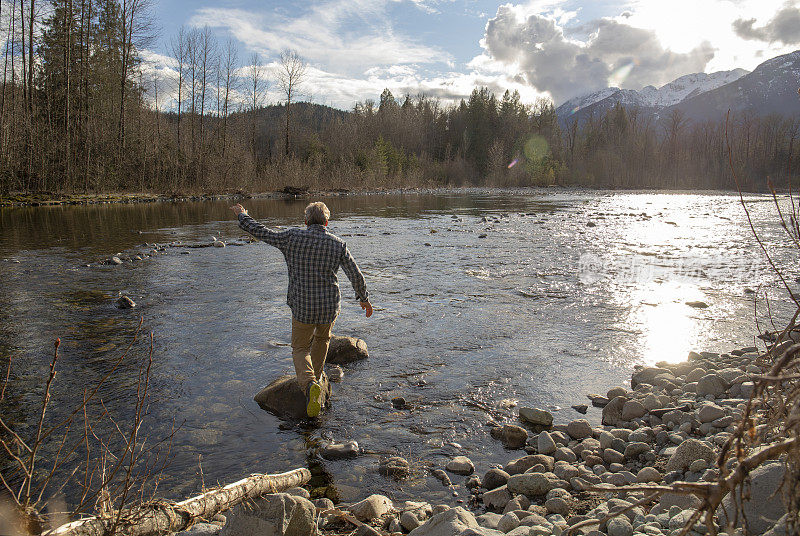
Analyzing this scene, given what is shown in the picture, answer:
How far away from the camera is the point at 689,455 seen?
13.1 feet

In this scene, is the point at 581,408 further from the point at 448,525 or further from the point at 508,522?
the point at 448,525

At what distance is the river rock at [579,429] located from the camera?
4879mm

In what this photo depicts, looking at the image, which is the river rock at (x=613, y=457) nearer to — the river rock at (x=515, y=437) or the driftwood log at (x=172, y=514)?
the river rock at (x=515, y=437)

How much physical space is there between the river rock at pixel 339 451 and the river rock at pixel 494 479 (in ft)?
3.92

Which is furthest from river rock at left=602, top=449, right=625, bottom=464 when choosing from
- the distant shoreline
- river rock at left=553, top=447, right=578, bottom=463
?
the distant shoreline

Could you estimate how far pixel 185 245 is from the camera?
15922 millimetres

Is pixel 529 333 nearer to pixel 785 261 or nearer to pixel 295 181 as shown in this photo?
pixel 785 261

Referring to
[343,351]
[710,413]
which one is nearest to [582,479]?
[710,413]

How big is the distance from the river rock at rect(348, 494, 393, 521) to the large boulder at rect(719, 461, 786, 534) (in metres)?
2.13

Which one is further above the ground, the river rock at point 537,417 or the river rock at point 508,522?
the river rock at point 537,417

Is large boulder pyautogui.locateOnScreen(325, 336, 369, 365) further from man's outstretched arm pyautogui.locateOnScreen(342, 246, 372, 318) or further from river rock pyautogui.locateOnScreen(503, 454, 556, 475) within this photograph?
river rock pyautogui.locateOnScreen(503, 454, 556, 475)

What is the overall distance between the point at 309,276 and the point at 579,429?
3.13 m

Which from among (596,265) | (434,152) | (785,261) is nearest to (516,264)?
(596,265)

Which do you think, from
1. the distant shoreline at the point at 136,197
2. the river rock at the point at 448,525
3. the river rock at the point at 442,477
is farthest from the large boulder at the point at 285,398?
the distant shoreline at the point at 136,197
